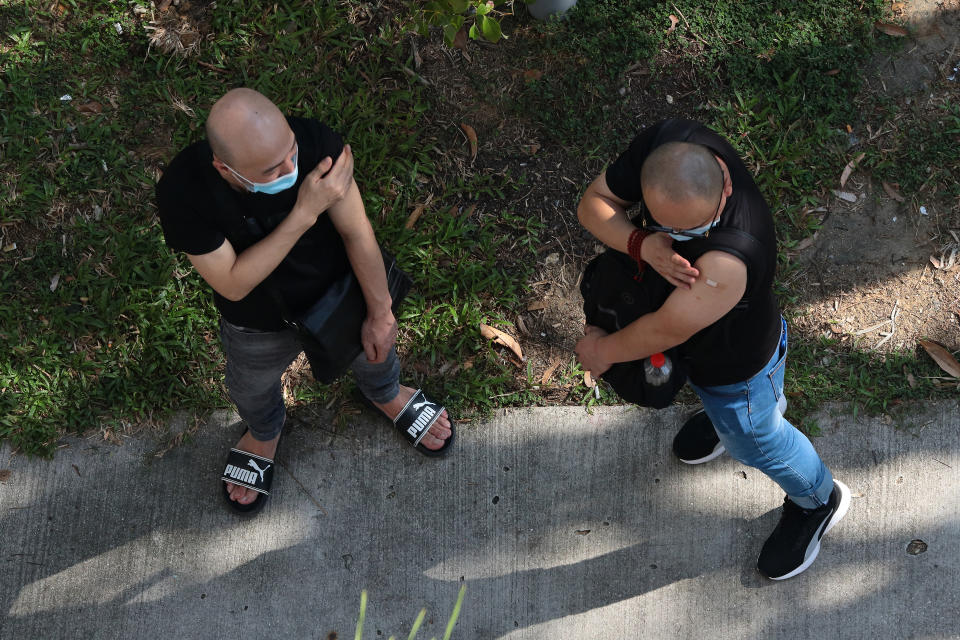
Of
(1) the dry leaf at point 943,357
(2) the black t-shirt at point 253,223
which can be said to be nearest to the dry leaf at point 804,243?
(1) the dry leaf at point 943,357

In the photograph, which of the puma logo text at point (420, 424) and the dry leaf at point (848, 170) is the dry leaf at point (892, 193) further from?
the puma logo text at point (420, 424)

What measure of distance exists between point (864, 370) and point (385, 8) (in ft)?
9.74

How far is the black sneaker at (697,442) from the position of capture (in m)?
3.45

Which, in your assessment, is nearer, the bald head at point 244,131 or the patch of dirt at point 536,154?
the bald head at point 244,131

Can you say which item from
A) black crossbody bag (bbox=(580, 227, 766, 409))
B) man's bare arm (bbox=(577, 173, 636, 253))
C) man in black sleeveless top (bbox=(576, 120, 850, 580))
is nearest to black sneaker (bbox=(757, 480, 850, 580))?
man in black sleeveless top (bbox=(576, 120, 850, 580))

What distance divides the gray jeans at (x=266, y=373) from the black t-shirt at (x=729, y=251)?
1227 millimetres

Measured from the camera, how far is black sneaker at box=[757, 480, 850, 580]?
3279 millimetres

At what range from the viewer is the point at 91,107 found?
3990mm

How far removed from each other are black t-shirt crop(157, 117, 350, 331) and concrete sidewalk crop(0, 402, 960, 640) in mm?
1127

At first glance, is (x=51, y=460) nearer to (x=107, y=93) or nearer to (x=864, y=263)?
(x=107, y=93)

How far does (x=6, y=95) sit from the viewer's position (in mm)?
3986

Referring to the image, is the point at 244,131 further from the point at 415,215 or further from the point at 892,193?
the point at 892,193

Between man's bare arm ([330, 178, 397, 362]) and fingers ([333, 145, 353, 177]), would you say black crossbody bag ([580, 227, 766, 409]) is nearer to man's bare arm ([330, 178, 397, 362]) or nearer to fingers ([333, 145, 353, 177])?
man's bare arm ([330, 178, 397, 362])

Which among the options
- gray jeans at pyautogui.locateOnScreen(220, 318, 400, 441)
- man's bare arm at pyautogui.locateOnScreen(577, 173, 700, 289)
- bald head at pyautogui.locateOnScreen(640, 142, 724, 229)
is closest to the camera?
bald head at pyautogui.locateOnScreen(640, 142, 724, 229)
